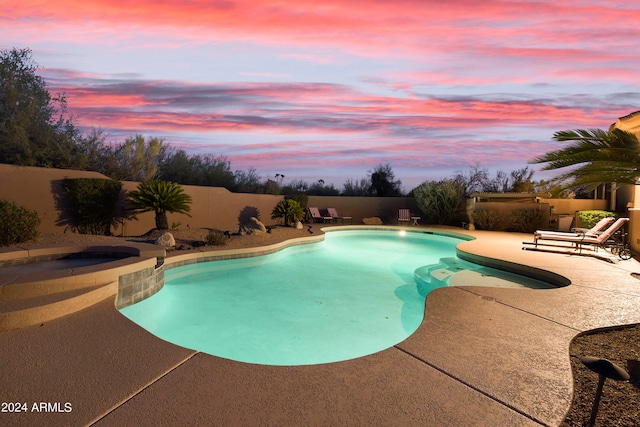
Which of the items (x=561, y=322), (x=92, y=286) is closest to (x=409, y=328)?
(x=561, y=322)

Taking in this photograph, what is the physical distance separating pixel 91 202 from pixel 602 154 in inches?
375

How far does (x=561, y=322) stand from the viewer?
3127 millimetres

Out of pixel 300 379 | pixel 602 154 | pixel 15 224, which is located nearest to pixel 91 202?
pixel 15 224

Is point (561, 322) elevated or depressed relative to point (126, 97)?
depressed

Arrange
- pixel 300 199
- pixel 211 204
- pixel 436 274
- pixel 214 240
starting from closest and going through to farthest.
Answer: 1. pixel 436 274
2. pixel 214 240
3. pixel 211 204
4. pixel 300 199

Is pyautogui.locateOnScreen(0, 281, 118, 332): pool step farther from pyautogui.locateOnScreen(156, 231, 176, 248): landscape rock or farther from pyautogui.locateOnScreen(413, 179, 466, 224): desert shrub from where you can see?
pyautogui.locateOnScreen(413, 179, 466, 224): desert shrub

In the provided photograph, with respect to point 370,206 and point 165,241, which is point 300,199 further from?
point 165,241

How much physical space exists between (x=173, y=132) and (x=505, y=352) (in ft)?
45.3

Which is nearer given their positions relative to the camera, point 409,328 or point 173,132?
point 409,328

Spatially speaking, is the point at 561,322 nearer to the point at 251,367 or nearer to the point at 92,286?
the point at 251,367

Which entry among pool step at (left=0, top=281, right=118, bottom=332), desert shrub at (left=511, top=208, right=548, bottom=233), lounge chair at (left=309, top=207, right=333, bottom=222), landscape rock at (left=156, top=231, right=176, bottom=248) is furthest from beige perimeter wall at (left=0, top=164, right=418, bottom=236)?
pool step at (left=0, top=281, right=118, bottom=332)

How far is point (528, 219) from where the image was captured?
11578 mm

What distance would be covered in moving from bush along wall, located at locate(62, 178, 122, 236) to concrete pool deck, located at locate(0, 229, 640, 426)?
5.92 meters

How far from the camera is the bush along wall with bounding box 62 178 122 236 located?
795cm
